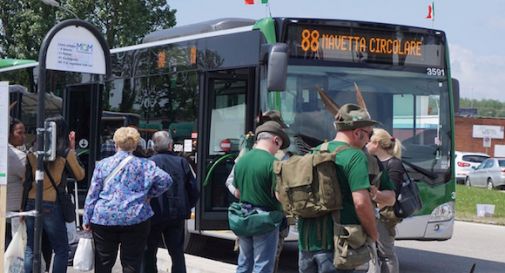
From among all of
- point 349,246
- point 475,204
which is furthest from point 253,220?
point 475,204

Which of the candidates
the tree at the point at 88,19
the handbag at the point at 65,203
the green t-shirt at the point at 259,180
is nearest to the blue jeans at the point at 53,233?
the handbag at the point at 65,203

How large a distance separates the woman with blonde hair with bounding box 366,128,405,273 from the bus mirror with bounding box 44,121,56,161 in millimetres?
2864

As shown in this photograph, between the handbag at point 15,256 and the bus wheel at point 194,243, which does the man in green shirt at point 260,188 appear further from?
the bus wheel at point 194,243

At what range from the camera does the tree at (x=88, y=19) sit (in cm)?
3328

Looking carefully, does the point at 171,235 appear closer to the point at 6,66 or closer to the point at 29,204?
the point at 29,204

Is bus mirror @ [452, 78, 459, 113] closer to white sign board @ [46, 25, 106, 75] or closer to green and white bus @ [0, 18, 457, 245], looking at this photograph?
green and white bus @ [0, 18, 457, 245]

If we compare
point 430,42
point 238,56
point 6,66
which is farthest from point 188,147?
point 6,66

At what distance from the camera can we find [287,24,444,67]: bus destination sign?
1107cm

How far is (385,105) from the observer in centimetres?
1127

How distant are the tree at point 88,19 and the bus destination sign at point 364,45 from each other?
22.3 metres

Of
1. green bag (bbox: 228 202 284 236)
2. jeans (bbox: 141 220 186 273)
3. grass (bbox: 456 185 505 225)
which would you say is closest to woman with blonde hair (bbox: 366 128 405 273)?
green bag (bbox: 228 202 284 236)

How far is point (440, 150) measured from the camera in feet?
38.0

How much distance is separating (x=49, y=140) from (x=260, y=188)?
1.82m

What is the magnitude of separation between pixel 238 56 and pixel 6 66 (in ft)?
27.5
